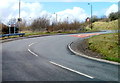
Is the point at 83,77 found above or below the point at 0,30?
below

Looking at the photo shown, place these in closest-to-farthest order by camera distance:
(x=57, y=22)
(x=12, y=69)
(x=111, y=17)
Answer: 1. (x=12, y=69)
2. (x=57, y=22)
3. (x=111, y=17)

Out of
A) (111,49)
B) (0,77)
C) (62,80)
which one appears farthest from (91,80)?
(111,49)

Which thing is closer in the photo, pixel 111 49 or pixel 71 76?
pixel 71 76

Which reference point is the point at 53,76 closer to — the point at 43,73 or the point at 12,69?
the point at 43,73

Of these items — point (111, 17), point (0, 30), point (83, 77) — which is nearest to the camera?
point (83, 77)

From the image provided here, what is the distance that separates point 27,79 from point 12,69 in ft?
7.45

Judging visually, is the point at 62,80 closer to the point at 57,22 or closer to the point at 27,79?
the point at 27,79

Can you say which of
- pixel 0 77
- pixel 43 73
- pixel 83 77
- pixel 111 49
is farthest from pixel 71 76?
pixel 111 49

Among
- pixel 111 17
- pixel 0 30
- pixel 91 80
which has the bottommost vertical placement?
pixel 91 80

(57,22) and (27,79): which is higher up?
(57,22)

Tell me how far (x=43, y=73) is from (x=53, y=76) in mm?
770

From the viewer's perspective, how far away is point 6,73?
8805mm

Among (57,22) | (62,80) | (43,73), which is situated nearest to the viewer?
(62,80)

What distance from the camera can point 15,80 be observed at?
7.58 meters
